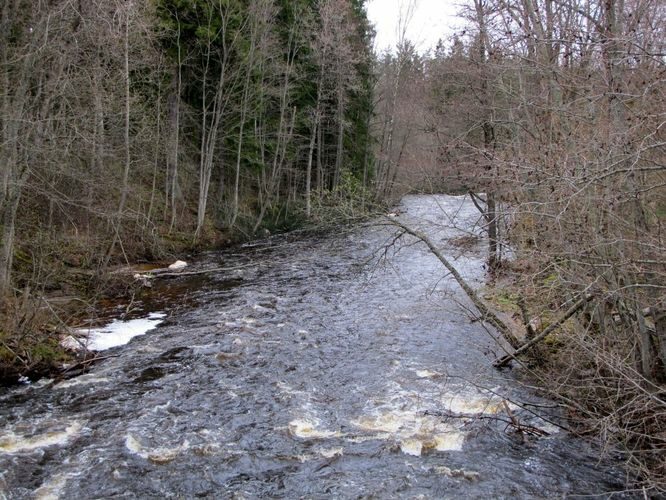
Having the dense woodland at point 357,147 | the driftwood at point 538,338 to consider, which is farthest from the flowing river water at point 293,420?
the dense woodland at point 357,147

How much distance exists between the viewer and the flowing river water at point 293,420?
5.47 metres

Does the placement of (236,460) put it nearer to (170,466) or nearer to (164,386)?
(170,466)

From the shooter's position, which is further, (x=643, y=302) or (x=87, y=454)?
(x=87, y=454)

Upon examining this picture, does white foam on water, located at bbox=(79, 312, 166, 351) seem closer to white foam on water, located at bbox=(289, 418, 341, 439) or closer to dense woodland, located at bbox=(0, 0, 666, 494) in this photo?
dense woodland, located at bbox=(0, 0, 666, 494)

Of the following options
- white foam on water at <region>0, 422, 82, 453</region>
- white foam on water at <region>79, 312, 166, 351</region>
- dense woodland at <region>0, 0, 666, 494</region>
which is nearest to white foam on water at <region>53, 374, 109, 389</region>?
dense woodland at <region>0, 0, 666, 494</region>

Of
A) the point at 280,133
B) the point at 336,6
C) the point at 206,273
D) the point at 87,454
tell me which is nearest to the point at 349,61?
the point at 336,6

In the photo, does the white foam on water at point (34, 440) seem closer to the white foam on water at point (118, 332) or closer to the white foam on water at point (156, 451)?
the white foam on water at point (156, 451)

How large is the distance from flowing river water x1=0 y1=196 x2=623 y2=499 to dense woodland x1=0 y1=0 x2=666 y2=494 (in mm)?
927

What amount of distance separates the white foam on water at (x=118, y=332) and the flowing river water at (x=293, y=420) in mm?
260

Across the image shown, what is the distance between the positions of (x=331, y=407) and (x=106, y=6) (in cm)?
776

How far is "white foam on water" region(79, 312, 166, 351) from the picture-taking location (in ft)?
30.8

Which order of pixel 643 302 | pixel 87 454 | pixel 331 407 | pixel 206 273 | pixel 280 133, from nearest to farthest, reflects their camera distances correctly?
pixel 643 302 → pixel 87 454 → pixel 331 407 → pixel 206 273 → pixel 280 133

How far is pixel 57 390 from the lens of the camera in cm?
750

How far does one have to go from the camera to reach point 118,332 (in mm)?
10133
